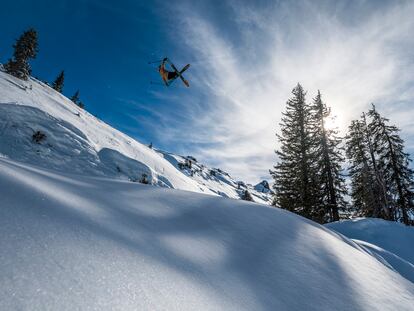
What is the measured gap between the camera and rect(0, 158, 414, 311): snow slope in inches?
49.2

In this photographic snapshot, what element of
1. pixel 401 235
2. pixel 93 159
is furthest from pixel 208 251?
pixel 93 159

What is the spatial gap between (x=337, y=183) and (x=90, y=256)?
21.3 metres

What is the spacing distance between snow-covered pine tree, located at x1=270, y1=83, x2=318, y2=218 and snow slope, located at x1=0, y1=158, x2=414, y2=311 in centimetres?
1563

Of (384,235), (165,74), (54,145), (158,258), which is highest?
(165,74)

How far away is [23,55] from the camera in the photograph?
30.8 metres

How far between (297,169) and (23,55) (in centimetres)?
3348

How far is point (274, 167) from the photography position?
20.0 metres

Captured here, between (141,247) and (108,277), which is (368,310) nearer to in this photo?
(141,247)

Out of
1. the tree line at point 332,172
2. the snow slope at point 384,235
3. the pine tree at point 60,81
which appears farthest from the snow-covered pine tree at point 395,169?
the pine tree at point 60,81

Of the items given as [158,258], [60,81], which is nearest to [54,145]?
[158,258]

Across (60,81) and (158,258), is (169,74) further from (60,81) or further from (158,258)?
(60,81)

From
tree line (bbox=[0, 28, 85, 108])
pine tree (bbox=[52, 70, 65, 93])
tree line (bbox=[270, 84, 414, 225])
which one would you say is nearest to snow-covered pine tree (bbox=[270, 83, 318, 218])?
tree line (bbox=[270, 84, 414, 225])

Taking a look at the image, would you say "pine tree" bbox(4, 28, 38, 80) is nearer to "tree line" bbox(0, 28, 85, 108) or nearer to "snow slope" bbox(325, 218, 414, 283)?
"tree line" bbox(0, 28, 85, 108)

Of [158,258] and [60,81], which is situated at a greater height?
[60,81]
